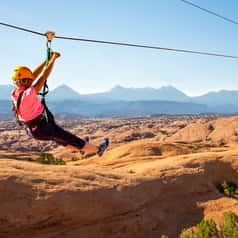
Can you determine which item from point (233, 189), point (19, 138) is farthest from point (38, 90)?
point (19, 138)

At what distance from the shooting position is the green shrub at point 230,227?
1877cm

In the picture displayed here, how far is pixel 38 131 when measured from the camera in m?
9.80

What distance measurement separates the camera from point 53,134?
998 cm

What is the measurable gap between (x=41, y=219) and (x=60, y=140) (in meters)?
10.8

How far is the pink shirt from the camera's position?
31.2 ft

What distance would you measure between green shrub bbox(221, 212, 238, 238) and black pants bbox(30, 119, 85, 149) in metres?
11.2

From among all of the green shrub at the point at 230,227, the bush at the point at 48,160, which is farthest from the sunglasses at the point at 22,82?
the bush at the point at 48,160

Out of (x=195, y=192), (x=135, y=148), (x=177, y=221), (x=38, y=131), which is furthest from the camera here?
(x=135, y=148)

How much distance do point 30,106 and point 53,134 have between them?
897mm

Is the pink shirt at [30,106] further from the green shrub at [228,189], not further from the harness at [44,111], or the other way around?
the green shrub at [228,189]

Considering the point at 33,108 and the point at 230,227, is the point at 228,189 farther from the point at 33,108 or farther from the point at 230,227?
the point at 33,108

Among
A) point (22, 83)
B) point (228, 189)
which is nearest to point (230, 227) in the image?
point (228, 189)

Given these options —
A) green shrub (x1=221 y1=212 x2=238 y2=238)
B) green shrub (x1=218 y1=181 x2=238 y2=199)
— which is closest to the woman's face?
green shrub (x1=221 y1=212 x2=238 y2=238)

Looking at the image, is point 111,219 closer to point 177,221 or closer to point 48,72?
point 177,221
